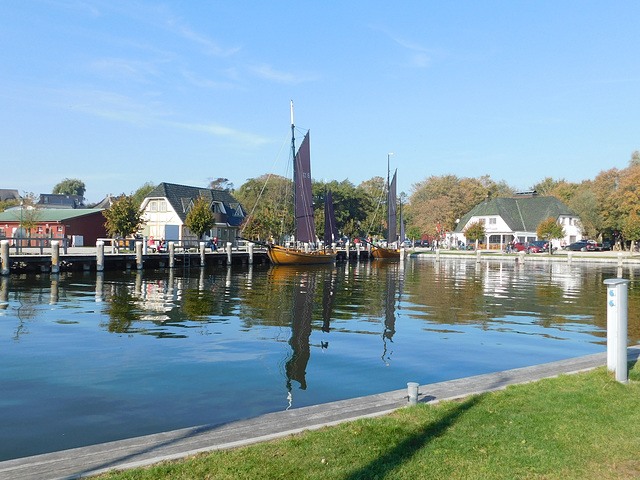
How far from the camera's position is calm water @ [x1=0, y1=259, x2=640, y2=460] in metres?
9.20

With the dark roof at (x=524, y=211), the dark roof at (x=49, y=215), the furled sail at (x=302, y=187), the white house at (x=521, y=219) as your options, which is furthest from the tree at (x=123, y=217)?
the dark roof at (x=524, y=211)

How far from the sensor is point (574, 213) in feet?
305

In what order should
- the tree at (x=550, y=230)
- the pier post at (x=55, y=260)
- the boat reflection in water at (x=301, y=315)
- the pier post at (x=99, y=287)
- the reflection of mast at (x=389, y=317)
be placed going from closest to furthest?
the boat reflection in water at (x=301, y=315)
the reflection of mast at (x=389, y=317)
the pier post at (x=99, y=287)
the pier post at (x=55, y=260)
the tree at (x=550, y=230)

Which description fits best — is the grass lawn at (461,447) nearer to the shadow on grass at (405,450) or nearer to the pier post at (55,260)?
the shadow on grass at (405,450)

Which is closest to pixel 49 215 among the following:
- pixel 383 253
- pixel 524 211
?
pixel 383 253

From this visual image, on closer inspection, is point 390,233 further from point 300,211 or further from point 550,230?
point 550,230

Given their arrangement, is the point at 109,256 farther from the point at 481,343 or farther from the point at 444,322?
the point at 481,343

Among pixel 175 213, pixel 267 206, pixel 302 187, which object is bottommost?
pixel 175 213

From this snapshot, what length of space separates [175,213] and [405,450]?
72.5 metres

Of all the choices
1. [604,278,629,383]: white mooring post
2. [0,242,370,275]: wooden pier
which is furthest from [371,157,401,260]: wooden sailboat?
[604,278,629,383]: white mooring post

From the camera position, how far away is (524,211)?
96625 millimetres

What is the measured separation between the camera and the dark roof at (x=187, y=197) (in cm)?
7619

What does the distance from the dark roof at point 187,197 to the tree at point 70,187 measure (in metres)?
108

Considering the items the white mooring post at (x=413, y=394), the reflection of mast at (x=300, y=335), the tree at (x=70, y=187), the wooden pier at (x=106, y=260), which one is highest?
the tree at (x=70, y=187)
